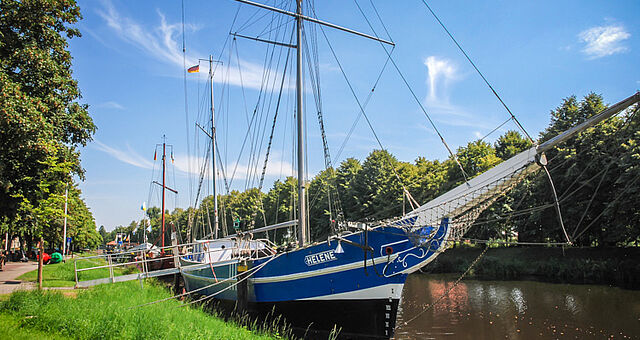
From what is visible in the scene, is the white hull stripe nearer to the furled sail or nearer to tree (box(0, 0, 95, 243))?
the furled sail

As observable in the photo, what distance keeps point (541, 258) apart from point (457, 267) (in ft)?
21.5

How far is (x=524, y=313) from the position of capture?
53.3 feet

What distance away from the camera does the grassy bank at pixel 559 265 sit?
23.5m

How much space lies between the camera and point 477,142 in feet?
120

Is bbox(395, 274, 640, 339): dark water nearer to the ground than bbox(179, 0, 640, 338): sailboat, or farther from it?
nearer to the ground

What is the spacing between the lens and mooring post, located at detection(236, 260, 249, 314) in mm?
13945

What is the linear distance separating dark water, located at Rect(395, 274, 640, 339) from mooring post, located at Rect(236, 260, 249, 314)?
5.30m

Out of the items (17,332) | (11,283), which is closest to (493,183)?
(17,332)

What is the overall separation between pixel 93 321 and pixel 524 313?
15295 millimetres

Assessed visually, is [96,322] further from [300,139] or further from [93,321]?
[300,139]

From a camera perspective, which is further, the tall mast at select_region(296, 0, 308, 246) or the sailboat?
the tall mast at select_region(296, 0, 308, 246)

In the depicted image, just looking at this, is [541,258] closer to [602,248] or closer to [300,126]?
[602,248]

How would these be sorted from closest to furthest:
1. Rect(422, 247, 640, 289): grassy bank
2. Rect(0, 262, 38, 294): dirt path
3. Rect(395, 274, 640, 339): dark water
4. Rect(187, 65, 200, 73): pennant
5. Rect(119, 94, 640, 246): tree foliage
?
Rect(395, 274, 640, 339): dark water, Rect(0, 262, 38, 294): dirt path, Rect(119, 94, 640, 246): tree foliage, Rect(422, 247, 640, 289): grassy bank, Rect(187, 65, 200, 73): pennant

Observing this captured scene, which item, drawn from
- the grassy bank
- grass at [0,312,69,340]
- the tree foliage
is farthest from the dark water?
grass at [0,312,69,340]
